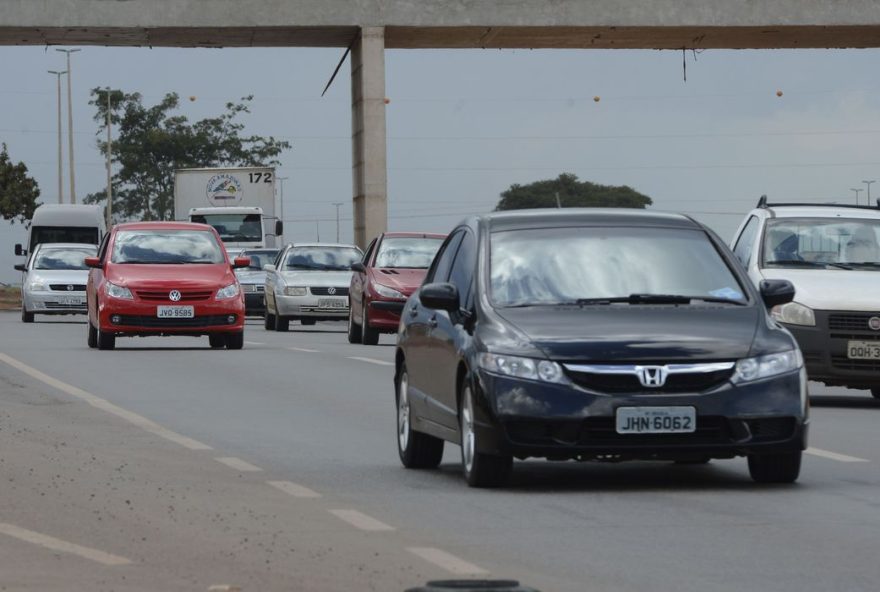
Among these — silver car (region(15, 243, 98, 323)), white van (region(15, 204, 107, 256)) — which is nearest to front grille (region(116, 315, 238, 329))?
silver car (region(15, 243, 98, 323))

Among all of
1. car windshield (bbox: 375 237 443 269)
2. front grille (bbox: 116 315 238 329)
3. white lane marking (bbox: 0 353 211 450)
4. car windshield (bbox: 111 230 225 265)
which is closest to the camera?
white lane marking (bbox: 0 353 211 450)

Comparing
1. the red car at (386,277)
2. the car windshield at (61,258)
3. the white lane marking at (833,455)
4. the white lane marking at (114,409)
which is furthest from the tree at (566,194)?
the white lane marking at (833,455)

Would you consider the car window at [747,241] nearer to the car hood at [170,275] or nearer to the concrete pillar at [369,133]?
the car hood at [170,275]

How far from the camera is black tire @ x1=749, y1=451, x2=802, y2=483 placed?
39.4 feet

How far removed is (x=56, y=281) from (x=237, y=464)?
3267cm

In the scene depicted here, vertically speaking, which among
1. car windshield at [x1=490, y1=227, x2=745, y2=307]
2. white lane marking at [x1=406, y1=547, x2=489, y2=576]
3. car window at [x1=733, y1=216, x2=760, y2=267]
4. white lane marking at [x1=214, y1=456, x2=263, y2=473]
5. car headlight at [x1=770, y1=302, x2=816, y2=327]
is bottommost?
white lane marking at [x1=406, y1=547, x2=489, y2=576]

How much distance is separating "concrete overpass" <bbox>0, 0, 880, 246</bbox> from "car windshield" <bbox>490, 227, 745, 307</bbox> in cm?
4004

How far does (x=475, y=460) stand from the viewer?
11.9 m

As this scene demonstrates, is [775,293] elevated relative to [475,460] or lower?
elevated

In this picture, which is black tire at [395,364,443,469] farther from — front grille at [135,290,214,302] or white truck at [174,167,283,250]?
white truck at [174,167,283,250]

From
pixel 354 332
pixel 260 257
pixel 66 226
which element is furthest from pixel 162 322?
pixel 66 226

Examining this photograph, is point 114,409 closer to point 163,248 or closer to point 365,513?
point 365,513

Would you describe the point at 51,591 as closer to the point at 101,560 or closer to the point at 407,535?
the point at 101,560

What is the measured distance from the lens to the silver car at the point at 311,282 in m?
39.8
